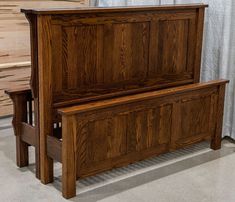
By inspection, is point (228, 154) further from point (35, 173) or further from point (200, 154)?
point (35, 173)

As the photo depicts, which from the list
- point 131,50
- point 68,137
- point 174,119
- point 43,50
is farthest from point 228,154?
point 43,50

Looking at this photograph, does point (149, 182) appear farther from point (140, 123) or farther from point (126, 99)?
point (126, 99)

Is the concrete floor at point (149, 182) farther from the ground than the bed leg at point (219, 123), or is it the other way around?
the bed leg at point (219, 123)

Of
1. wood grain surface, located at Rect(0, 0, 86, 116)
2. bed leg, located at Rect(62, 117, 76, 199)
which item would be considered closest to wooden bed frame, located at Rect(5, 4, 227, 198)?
bed leg, located at Rect(62, 117, 76, 199)

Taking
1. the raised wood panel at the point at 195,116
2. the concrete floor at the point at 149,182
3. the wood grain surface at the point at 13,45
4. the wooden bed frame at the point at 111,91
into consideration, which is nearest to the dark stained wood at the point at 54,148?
the wooden bed frame at the point at 111,91

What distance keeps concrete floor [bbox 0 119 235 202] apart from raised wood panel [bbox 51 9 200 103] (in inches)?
22.3

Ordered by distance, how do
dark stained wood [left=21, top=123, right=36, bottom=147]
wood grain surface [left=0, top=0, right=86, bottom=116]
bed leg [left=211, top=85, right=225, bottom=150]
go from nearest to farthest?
dark stained wood [left=21, top=123, right=36, bottom=147] < bed leg [left=211, top=85, right=225, bottom=150] < wood grain surface [left=0, top=0, right=86, bottom=116]

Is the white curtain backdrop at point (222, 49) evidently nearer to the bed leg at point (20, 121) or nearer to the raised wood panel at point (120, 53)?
the raised wood panel at point (120, 53)

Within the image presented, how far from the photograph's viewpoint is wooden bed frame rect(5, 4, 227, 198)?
9.08 ft

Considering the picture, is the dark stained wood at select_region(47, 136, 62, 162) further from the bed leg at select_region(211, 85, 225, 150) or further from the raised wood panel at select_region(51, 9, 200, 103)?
the bed leg at select_region(211, 85, 225, 150)

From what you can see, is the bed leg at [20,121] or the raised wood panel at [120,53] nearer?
the raised wood panel at [120,53]

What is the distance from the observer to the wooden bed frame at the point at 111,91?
2.77 metres

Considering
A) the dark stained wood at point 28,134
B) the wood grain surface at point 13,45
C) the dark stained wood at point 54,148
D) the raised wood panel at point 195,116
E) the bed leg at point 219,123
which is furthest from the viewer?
the wood grain surface at point 13,45

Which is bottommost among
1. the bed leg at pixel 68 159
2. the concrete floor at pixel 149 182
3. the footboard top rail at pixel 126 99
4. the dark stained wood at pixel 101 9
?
the concrete floor at pixel 149 182
